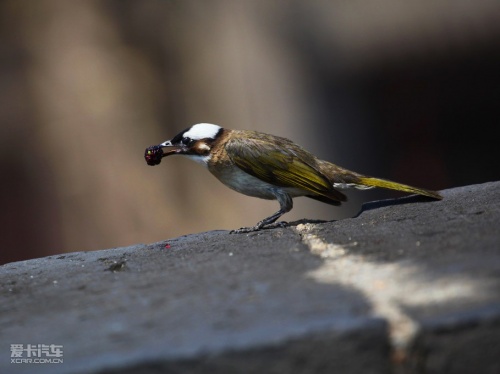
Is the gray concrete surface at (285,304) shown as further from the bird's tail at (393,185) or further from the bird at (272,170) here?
the bird at (272,170)

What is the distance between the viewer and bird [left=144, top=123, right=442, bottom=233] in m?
4.43

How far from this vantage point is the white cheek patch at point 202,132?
475 cm

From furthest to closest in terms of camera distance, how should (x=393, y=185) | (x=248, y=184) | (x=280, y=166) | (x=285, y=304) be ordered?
1. (x=248, y=184)
2. (x=280, y=166)
3. (x=393, y=185)
4. (x=285, y=304)

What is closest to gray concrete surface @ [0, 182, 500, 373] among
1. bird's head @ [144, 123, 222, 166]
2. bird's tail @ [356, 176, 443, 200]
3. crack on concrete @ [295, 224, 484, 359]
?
crack on concrete @ [295, 224, 484, 359]

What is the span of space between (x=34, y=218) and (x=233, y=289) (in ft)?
15.1

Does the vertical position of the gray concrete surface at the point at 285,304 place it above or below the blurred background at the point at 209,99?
below

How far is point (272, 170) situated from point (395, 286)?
2.25m

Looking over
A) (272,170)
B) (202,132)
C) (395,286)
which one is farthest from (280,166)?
(395,286)

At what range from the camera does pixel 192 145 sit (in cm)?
477

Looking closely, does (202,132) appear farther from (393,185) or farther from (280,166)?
(393,185)

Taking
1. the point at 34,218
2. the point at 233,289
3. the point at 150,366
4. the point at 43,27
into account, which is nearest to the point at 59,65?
the point at 43,27

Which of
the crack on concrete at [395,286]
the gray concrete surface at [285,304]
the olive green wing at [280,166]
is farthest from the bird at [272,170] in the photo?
the crack on concrete at [395,286]

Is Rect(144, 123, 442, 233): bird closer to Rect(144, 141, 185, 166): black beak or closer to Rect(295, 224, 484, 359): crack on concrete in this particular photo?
Rect(144, 141, 185, 166): black beak

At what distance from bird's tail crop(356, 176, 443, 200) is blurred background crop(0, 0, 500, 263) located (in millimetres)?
1970
